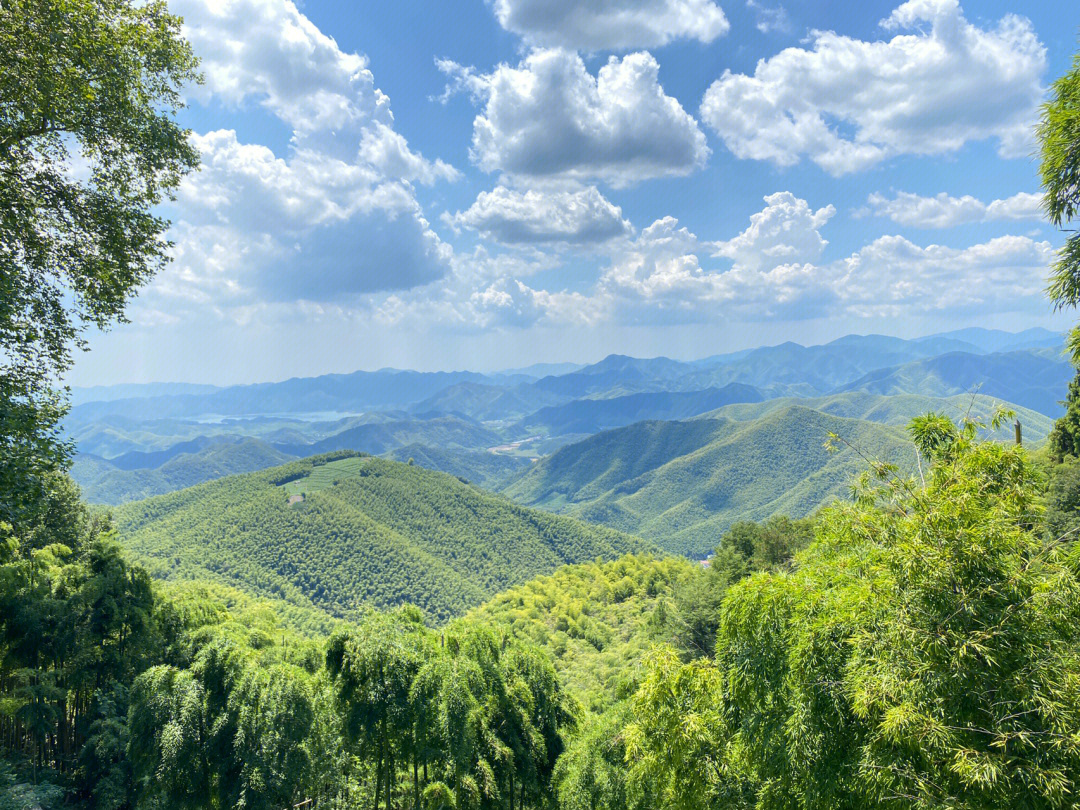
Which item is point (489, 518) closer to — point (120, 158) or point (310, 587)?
point (310, 587)

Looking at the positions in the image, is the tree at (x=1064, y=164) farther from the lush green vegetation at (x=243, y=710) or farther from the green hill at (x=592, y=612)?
the green hill at (x=592, y=612)

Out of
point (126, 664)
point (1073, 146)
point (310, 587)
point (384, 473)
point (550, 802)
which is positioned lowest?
point (310, 587)

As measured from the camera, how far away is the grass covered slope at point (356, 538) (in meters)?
114

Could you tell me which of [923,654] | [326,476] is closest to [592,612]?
[923,654]

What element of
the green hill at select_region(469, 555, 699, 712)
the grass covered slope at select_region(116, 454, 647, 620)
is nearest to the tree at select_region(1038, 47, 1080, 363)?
the green hill at select_region(469, 555, 699, 712)

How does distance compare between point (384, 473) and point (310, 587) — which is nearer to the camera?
point (310, 587)

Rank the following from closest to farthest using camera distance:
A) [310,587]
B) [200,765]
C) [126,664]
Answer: [200,765] < [126,664] < [310,587]

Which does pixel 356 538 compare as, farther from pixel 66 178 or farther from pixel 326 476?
pixel 66 178

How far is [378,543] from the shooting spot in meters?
129

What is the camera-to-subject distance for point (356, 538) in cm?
13025

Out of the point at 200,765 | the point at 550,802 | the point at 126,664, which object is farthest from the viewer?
the point at 126,664

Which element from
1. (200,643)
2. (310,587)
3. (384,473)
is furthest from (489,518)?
(200,643)

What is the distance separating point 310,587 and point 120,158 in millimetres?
122462

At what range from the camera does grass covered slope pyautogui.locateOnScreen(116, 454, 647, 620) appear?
114 metres
